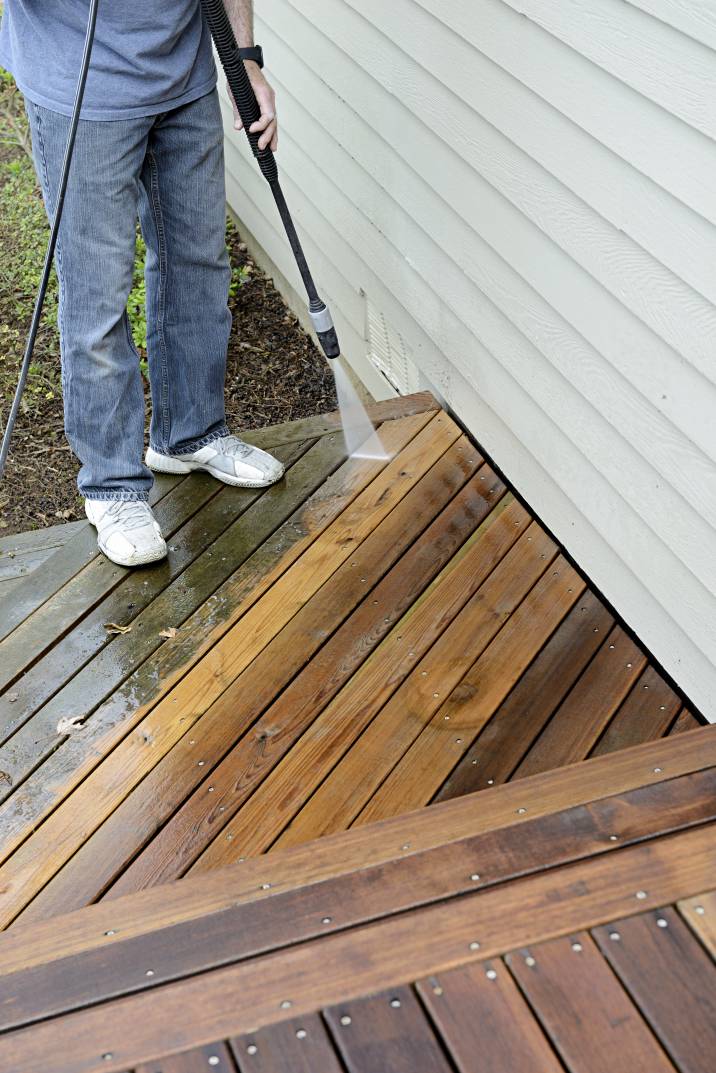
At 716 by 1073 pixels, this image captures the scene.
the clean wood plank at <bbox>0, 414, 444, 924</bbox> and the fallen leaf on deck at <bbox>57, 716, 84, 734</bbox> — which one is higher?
the clean wood plank at <bbox>0, 414, 444, 924</bbox>

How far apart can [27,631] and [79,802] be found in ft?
1.82

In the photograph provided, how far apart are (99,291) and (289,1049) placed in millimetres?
1670

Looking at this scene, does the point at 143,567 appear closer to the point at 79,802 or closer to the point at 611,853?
the point at 79,802

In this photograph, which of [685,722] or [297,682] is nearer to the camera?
[685,722]

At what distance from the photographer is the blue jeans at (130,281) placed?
7.72ft

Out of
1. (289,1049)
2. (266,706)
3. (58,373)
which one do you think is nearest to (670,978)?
(289,1049)

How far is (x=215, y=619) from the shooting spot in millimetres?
2447

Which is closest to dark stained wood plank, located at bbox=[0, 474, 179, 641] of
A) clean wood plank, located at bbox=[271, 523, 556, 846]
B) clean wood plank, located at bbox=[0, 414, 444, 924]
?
clean wood plank, located at bbox=[0, 414, 444, 924]

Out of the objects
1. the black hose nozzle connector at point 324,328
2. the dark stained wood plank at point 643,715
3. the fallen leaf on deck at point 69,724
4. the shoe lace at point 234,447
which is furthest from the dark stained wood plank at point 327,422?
the dark stained wood plank at point 643,715

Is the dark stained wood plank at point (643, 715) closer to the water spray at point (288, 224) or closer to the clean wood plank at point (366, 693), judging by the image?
the clean wood plank at point (366, 693)

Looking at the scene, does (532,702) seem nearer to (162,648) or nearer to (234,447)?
(162,648)

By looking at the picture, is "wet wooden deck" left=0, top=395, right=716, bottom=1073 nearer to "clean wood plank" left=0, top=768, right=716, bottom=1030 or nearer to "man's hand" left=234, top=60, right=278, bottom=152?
"clean wood plank" left=0, top=768, right=716, bottom=1030

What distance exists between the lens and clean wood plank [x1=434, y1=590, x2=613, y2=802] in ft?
6.61

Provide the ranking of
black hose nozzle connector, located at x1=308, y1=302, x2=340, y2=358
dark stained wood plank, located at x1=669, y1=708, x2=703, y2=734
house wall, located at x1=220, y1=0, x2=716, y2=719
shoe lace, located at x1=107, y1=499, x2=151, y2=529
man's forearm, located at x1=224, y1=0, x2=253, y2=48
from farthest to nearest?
black hose nozzle connector, located at x1=308, y1=302, x2=340, y2=358 < shoe lace, located at x1=107, y1=499, x2=151, y2=529 < man's forearm, located at x1=224, y1=0, x2=253, y2=48 < dark stained wood plank, located at x1=669, y1=708, x2=703, y2=734 < house wall, located at x1=220, y1=0, x2=716, y2=719
